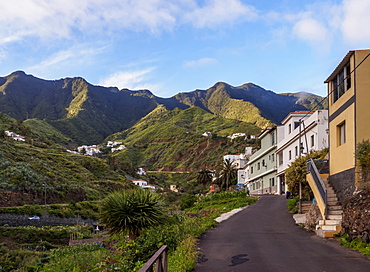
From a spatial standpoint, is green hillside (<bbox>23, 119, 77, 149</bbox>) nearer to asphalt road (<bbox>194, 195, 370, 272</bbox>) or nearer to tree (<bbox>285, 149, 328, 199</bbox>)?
tree (<bbox>285, 149, 328, 199</bbox>)

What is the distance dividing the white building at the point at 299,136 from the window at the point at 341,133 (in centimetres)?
1001

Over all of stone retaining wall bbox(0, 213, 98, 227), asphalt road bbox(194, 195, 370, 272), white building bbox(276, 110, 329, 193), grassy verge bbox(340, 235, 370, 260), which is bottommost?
stone retaining wall bbox(0, 213, 98, 227)

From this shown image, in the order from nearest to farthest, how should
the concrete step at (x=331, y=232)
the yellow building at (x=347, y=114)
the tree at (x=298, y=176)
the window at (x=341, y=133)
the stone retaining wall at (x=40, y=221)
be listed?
the concrete step at (x=331, y=232)
the yellow building at (x=347, y=114)
the window at (x=341, y=133)
the tree at (x=298, y=176)
the stone retaining wall at (x=40, y=221)

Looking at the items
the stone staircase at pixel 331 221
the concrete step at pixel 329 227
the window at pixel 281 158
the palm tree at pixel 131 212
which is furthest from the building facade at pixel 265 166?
the palm tree at pixel 131 212

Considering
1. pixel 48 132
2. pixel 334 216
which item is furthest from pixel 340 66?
pixel 48 132

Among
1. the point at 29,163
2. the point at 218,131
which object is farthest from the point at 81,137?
the point at 29,163

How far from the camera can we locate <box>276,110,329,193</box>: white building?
101 ft

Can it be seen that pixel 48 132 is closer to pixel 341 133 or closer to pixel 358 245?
pixel 341 133

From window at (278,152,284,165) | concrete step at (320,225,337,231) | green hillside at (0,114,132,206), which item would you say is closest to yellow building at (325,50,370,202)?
concrete step at (320,225,337,231)

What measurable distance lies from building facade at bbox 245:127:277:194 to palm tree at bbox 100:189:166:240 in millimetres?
31923

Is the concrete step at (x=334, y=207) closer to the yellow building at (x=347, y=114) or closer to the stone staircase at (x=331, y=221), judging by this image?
the stone staircase at (x=331, y=221)

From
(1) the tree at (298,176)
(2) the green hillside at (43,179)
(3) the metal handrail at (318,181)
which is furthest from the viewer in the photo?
(2) the green hillside at (43,179)

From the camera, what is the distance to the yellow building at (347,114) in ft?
46.8

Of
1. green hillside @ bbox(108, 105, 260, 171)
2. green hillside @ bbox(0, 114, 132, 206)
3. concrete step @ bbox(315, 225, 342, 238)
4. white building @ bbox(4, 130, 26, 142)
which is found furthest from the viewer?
green hillside @ bbox(108, 105, 260, 171)
